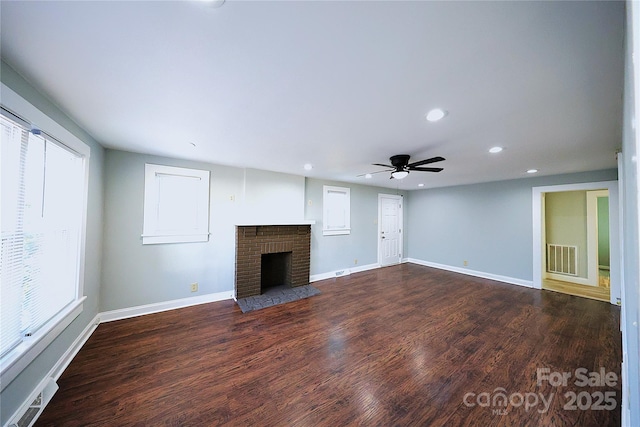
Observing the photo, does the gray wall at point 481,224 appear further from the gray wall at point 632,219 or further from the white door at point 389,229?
the gray wall at point 632,219

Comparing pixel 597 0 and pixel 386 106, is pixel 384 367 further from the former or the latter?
pixel 597 0

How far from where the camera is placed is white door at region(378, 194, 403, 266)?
19.6ft

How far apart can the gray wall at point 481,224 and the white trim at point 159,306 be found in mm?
5343

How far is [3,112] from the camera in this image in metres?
1.24

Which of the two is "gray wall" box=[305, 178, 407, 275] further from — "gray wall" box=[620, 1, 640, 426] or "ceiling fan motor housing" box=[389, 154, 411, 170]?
"gray wall" box=[620, 1, 640, 426]

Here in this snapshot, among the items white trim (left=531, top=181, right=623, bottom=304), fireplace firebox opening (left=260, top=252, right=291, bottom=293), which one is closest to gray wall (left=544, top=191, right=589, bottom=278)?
white trim (left=531, top=181, right=623, bottom=304)

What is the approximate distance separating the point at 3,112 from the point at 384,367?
10.8 ft

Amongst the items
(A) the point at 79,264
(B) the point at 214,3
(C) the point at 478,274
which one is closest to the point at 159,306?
(A) the point at 79,264

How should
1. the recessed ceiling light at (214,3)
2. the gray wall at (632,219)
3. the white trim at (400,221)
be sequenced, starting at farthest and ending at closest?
the white trim at (400,221) → the recessed ceiling light at (214,3) → the gray wall at (632,219)

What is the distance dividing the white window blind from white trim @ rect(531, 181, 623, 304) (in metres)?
6.55

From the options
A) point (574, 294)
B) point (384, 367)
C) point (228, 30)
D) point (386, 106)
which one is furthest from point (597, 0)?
point (574, 294)

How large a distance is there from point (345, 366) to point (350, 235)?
3.47 m

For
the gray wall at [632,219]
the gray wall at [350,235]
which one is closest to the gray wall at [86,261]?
the gray wall at [632,219]

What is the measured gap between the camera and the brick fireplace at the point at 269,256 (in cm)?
366
